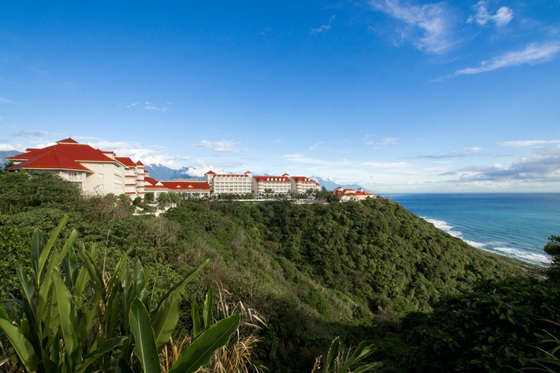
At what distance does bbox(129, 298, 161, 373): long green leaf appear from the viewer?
823mm

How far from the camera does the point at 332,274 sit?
20.7m

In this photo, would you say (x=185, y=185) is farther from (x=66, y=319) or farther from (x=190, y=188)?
(x=66, y=319)

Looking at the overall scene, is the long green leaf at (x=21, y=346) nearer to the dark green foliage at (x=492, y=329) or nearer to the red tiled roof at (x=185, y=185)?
the dark green foliage at (x=492, y=329)

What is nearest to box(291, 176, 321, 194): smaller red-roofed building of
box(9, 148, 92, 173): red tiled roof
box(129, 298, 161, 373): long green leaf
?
box(9, 148, 92, 173): red tiled roof

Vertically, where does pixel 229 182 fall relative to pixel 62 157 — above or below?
below

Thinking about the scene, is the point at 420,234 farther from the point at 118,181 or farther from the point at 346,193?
the point at 118,181

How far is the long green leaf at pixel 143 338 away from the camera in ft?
2.70

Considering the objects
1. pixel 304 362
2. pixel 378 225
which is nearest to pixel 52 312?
pixel 304 362

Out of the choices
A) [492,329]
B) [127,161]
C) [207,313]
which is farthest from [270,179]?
[207,313]

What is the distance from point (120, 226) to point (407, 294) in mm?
20048

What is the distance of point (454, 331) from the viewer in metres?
3.32

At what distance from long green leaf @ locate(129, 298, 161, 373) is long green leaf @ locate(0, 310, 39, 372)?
0.39m

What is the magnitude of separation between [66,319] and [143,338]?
0.35 m

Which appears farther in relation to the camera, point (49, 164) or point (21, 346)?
point (49, 164)
